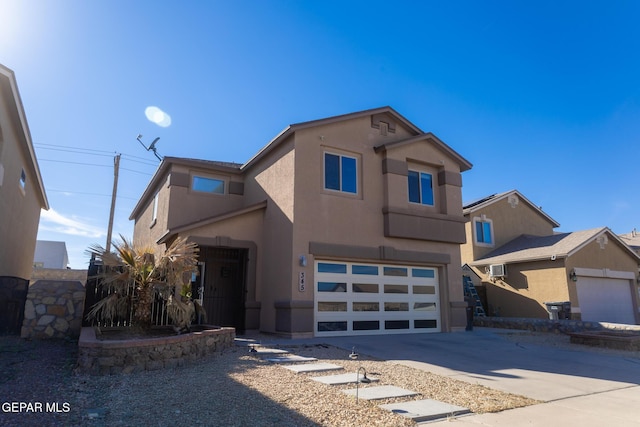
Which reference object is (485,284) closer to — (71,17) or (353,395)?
(353,395)

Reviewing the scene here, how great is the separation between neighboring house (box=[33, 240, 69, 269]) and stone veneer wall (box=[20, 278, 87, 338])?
37.0 m

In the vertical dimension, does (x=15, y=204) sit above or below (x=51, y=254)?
below

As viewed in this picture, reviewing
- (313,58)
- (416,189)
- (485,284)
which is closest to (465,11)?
(313,58)

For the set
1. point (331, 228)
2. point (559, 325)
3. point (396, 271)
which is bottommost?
point (559, 325)

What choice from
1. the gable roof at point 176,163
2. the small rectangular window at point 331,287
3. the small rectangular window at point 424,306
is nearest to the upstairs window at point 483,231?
the small rectangular window at point 424,306

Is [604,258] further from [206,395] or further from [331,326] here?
[206,395]

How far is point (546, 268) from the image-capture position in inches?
733

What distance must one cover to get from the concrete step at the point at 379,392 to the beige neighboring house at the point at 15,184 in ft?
26.9

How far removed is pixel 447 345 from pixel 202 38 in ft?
34.4

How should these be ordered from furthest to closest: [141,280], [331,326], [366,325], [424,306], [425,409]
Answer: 1. [424,306]
2. [366,325]
3. [331,326]
4. [141,280]
5. [425,409]

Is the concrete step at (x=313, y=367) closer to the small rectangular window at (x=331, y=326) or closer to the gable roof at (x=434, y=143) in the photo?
the small rectangular window at (x=331, y=326)

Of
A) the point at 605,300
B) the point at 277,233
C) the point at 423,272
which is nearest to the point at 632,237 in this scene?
the point at 605,300

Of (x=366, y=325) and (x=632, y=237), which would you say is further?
(x=632, y=237)

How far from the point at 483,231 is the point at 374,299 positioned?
1150 cm
